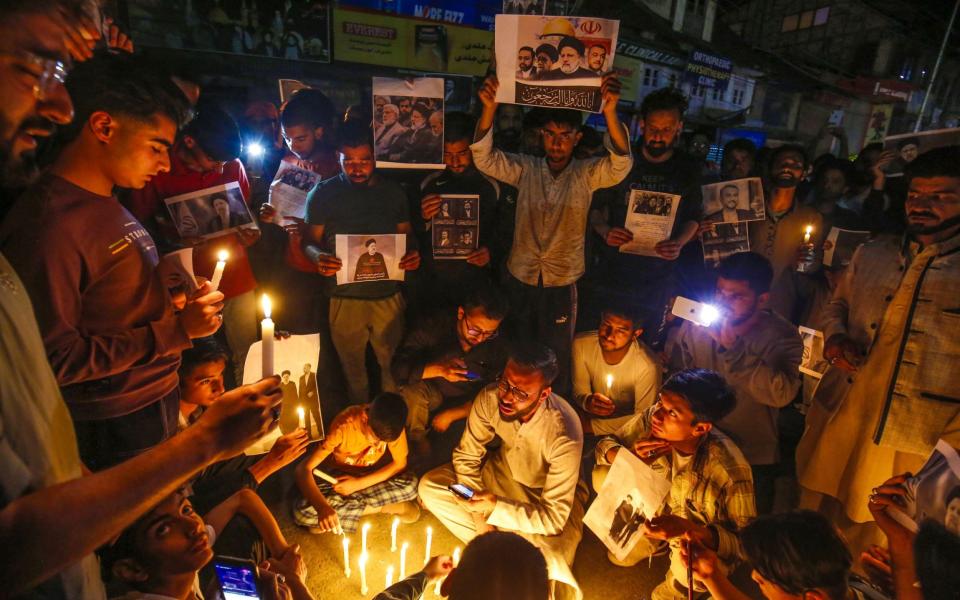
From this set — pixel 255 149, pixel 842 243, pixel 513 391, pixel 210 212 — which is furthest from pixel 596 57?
pixel 255 149

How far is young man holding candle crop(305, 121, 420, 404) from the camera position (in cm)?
387

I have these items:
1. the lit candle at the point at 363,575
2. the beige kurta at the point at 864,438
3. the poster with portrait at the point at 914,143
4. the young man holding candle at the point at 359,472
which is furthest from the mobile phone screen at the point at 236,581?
the poster with portrait at the point at 914,143

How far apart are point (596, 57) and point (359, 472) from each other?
3.25 meters

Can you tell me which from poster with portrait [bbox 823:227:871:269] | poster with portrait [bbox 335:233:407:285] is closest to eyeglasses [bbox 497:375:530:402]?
poster with portrait [bbox 335:233:407:285]

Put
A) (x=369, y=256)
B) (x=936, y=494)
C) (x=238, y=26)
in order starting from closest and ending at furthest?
(x=936, y=494) < (x=369, y=256) < (x=238, y=26)

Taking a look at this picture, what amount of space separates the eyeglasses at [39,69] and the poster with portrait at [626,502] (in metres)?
2.81

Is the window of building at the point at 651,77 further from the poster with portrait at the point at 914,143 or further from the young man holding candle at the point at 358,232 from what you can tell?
the young man holding candle at the point at 358,232

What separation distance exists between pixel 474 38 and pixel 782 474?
38.9 ft

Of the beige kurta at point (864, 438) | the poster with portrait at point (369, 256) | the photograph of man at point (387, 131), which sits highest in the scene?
the photograph of man at point (387, 131)

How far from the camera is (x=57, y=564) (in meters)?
0.99

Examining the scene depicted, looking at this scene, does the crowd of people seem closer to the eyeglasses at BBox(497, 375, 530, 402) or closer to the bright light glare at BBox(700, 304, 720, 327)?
the eyeglasses at BBox(497, 375, 530, 402)

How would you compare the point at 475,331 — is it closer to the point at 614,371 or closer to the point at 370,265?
the point at 370,265

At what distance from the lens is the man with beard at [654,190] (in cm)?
403

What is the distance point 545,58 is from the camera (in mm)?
3182
